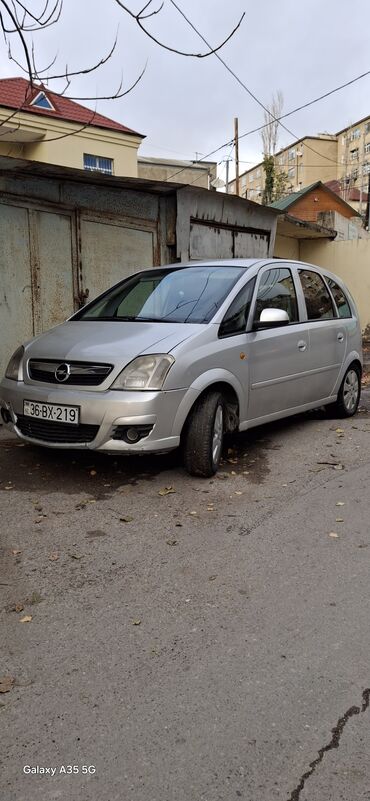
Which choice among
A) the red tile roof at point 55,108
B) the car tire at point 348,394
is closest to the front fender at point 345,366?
the car tire at point 348,394

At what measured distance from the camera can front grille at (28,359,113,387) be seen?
4309mm

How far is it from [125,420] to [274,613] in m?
1.74

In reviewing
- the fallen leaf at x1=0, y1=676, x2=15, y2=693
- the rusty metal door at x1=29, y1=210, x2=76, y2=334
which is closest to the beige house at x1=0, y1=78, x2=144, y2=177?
the rusty metal door at x1=29, y1=210, x2=76, y2=334

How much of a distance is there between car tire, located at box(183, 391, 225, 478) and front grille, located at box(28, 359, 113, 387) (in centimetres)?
73

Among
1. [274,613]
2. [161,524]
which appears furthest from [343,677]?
[161,524]

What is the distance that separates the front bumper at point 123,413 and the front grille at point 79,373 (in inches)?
2.7

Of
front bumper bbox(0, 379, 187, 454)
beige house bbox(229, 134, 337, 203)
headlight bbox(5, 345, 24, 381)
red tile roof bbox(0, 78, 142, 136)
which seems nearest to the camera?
front bumper bbox(0, 379, 187, 454)

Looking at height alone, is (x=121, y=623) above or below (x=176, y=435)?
below

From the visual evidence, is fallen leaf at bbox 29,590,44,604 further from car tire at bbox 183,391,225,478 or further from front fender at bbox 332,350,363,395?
front fender at bbox 332,350,363,395

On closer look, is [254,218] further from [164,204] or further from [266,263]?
[266,263]

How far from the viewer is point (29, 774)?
1.90 meters

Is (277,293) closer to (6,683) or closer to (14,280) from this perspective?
(14,280)

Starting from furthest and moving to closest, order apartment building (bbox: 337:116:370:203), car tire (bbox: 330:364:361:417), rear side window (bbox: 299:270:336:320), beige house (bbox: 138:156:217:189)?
1. apartment building (bbox: 337:116:370:203)
2. beige house (bbox: 138:156:217:189)
3. car tire (bbox: 330:364:361:417)
4. rear side window (bbox: 299:270:336:320)

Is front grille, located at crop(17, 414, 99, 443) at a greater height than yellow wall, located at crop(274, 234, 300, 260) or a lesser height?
lesser
